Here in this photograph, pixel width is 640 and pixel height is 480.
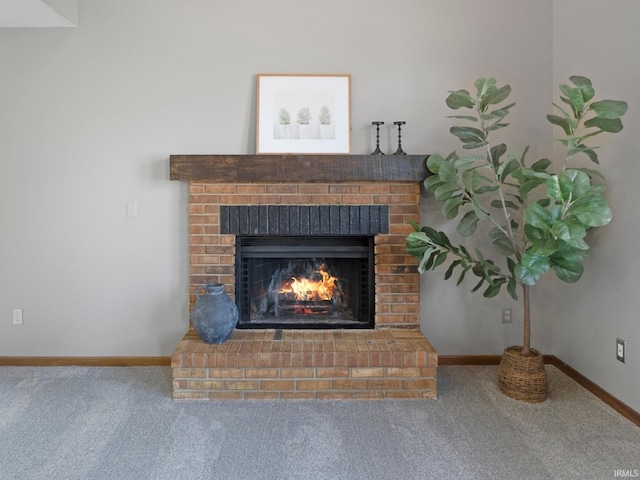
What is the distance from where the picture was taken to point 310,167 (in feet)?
8.64

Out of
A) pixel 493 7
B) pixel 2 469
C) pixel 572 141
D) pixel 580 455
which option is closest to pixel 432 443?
pixel 580 455

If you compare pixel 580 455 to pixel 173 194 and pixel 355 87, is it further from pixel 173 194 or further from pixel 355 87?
pixel 173 194

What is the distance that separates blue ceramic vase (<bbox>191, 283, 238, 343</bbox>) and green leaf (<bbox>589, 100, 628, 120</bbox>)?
218cm

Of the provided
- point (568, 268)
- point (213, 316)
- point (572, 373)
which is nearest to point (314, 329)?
point (213, 316)

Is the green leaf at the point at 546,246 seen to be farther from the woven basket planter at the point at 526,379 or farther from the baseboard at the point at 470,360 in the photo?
the baseboard at the point at 470,360

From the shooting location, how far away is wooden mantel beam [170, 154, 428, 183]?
2635 mm

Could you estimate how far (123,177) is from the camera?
2.79 m

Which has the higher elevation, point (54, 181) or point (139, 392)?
point (54, 181)

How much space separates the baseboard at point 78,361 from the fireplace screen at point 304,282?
2.42 ft

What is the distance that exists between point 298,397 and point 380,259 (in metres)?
1.00

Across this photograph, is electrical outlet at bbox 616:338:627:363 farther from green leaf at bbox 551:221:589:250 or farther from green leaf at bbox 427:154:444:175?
green leaf at bbox 427:154:444:175

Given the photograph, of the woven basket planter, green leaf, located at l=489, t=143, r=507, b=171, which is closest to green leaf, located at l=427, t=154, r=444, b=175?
green leaf, located at l=489, t=143, r=507, b=171

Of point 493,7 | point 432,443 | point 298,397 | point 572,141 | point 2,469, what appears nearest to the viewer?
point 2,469

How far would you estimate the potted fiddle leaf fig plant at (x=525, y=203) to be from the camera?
1936 millimetres
